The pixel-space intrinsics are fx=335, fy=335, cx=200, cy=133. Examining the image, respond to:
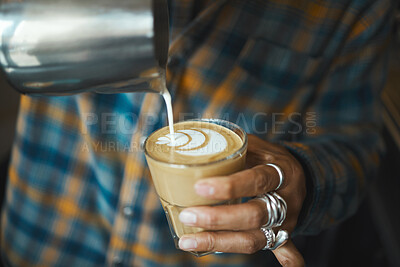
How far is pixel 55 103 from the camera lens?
3.43 feet

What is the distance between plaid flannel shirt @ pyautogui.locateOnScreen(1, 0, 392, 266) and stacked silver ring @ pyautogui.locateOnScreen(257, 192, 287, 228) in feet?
0.93

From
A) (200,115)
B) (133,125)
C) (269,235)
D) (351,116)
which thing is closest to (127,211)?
(133,125)

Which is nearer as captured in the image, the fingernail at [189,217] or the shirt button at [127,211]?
the fingernail at [189,217]

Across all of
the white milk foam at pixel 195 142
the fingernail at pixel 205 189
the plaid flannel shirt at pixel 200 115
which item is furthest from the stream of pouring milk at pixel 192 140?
the plaid flannel shirt at pixel 200 115

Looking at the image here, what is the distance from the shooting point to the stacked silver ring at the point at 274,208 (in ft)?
2.20

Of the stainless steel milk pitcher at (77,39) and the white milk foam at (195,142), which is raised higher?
the stainless steel milk pitcher at (77,39)

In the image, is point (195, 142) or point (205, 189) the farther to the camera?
point (195, 142)

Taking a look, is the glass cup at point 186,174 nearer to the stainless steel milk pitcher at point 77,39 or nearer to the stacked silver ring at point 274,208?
the stacked silver ring at point 274,208

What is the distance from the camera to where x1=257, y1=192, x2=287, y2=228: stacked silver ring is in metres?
0.67

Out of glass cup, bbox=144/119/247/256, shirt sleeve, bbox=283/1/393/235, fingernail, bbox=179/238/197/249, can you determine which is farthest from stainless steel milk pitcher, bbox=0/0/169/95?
shirt sleeve, bbox=283/1/393/235

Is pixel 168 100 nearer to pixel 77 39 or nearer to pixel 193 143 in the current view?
pixel 193 143

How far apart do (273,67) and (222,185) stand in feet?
2.08

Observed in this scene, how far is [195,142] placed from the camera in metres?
0.73

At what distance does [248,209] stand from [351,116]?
2.21 ft
